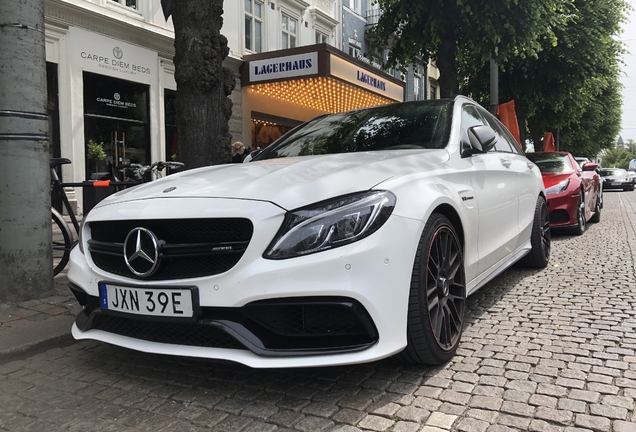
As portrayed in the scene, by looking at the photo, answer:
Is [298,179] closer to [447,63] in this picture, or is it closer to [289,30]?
[447,63]

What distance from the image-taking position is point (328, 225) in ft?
7.48

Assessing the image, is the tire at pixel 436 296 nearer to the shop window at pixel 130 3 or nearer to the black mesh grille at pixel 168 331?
the black mesh grille at pixel 168 331

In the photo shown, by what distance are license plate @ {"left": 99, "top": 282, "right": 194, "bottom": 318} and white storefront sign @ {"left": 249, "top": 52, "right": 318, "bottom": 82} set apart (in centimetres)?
1134

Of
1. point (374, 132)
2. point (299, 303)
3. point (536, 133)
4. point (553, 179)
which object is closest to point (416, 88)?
point (536, 133)

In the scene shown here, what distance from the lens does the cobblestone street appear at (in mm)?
2234

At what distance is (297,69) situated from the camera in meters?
13.5

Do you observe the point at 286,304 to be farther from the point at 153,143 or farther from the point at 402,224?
the point at 153,143

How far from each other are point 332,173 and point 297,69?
1139 centimetres

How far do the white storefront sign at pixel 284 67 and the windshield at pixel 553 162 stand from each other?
631cm

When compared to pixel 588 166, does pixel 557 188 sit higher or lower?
lower

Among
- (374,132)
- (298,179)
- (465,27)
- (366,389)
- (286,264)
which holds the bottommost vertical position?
(366,389)

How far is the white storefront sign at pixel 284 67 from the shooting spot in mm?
13227

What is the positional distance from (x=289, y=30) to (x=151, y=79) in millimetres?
6818

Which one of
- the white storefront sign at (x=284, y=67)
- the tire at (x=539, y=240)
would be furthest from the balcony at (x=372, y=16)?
the tire at (x=539, y=240)
